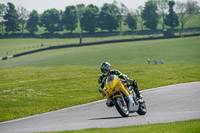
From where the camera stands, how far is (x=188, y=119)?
1197cm

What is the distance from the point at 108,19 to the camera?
147875 millimetres

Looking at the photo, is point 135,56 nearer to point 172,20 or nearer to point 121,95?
point 121,95

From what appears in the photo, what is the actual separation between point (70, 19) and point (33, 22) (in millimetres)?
15974

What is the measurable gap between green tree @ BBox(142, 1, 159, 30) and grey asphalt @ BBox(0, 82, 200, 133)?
13018cm

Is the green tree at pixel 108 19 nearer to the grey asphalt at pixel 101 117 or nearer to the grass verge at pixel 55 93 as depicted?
the grass verge at pixel 55 93

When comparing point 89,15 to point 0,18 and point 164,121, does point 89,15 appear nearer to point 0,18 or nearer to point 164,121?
point 0,18

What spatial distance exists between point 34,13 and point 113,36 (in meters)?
60.8

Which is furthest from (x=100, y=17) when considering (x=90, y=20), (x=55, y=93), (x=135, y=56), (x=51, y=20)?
(x=55, y=93)

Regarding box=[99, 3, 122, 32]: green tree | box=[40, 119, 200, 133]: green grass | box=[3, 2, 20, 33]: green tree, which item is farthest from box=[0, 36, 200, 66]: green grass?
box=[3, 2, 20, 33]: green tree

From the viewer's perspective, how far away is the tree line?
147m

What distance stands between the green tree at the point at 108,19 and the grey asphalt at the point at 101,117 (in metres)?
129

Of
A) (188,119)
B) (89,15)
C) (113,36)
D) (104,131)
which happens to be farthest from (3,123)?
(89,15)

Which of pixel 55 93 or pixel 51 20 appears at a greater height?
pixel 51 20

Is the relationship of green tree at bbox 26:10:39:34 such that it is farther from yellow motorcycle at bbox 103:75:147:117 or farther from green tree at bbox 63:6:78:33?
yellow motorcycle at bbox 103:75:147:117
